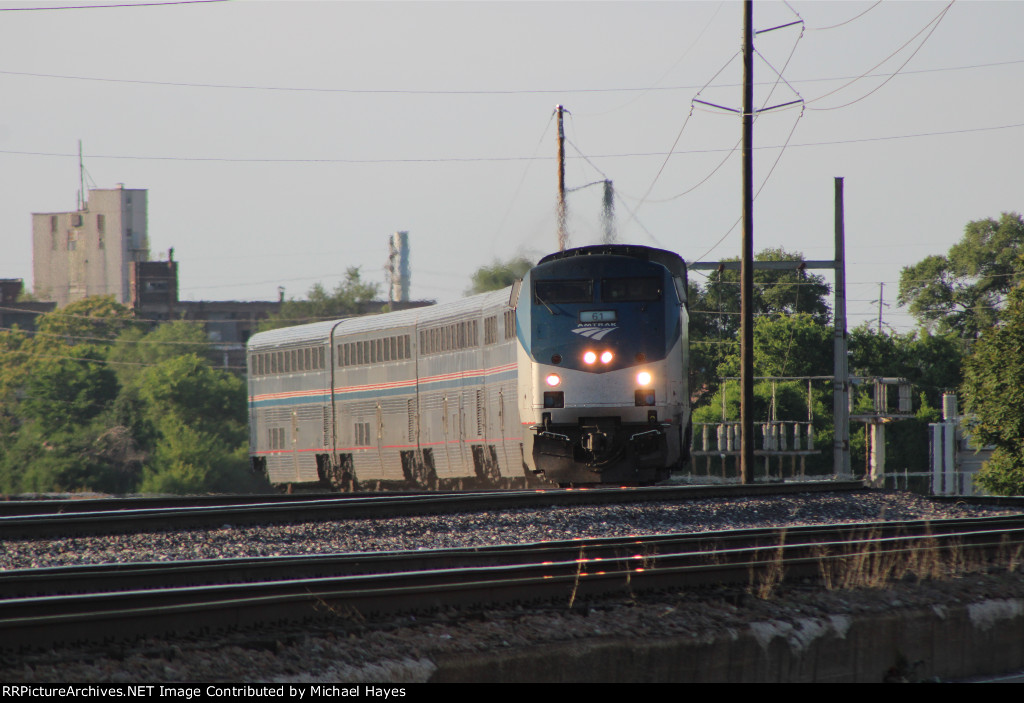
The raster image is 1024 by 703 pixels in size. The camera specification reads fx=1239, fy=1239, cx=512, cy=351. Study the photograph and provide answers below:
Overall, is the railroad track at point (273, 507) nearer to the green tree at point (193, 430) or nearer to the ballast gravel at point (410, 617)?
the ballast gravel at point (410, 617)

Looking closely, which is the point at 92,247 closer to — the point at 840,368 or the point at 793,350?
the point at 793,350

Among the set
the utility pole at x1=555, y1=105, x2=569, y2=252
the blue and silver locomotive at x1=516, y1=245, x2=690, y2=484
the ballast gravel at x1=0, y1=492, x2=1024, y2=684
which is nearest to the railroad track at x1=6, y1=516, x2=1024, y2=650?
the ballast gravel at x1=0, y1=492, x2=1024, y2=684

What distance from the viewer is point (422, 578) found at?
31.5ft

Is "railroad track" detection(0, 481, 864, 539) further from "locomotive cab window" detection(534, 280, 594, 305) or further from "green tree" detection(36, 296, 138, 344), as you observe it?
"green tree" detection(36, 296, 138, 344)

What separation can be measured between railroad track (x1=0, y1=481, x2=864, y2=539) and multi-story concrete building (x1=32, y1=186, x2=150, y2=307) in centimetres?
11611

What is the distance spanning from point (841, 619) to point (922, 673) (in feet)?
2.94

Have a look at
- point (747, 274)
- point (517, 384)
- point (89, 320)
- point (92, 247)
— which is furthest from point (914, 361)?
point (92, 247)

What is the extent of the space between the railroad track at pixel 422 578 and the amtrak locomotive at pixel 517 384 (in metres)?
6.77

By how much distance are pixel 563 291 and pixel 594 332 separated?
2.98ft

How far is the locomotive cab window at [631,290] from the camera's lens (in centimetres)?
2005

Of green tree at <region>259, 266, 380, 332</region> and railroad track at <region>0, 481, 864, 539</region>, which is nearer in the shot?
railroad track at <region>0, 481, 864, 539</region>

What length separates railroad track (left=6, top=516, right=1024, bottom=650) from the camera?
7985 mm

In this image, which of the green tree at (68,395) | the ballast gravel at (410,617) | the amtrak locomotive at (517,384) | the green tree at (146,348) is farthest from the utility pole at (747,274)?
the green tree at (146,348)

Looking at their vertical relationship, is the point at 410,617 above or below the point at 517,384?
below
